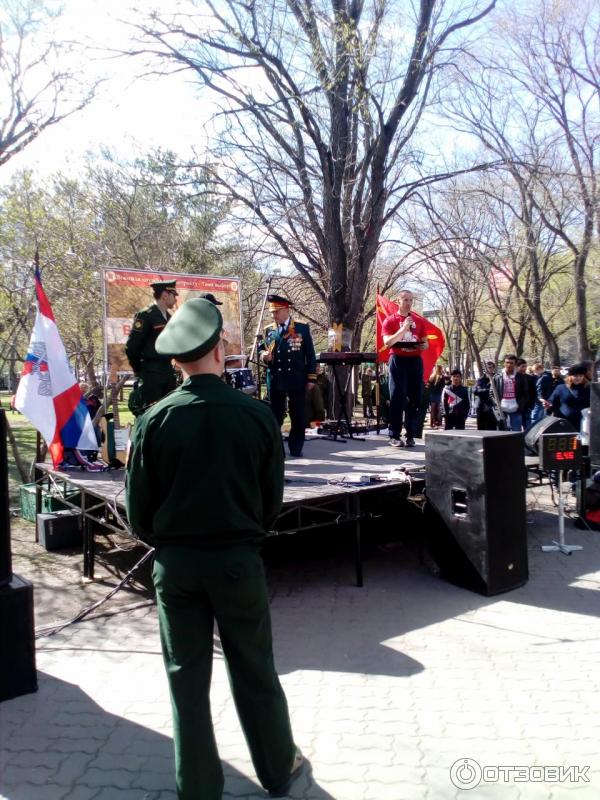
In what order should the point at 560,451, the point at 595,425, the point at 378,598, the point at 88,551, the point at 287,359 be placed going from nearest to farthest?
the point at 378,598, the point at 88,551, the point at 560,451, the point at 287,359, the point at 595,425

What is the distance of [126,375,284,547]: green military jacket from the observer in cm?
245

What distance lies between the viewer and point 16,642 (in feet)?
12.3

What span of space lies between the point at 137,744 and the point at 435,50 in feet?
44.9

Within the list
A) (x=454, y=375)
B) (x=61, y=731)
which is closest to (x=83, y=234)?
(x=454, y=375)

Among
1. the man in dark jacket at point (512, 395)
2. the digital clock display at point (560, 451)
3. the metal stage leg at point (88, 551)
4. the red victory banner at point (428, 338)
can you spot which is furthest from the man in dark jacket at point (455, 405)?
the metal stage leg at point (88, 551)

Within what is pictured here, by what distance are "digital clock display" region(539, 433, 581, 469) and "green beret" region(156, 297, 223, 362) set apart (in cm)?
494

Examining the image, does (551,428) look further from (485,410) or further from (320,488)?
(485,410)

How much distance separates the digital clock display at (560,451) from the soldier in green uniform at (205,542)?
4.81 metres

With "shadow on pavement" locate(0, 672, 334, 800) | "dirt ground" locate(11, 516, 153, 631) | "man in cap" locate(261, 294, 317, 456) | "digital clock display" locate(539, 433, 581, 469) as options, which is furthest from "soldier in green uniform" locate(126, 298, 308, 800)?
"digital clock display" locate(539, 433, 581, 469)

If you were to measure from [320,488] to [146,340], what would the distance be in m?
2.27

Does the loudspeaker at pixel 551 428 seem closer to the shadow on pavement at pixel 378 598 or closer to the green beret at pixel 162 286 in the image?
the shadow on pavement at pixel 378 598

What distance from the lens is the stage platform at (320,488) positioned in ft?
18.2

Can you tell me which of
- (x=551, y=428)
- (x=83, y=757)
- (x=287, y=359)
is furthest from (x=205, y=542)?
(x=551, y=428)

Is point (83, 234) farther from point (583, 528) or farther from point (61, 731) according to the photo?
point (61, 731)
